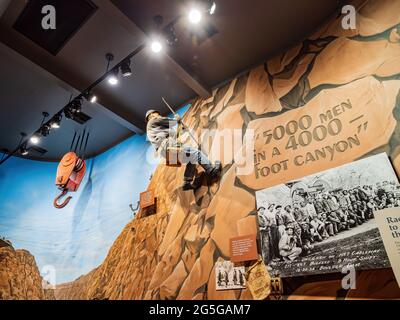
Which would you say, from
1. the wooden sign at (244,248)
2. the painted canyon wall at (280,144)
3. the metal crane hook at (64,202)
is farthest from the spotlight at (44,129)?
the wooden sign at (244,248)

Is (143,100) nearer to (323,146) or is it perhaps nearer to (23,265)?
(323,146)

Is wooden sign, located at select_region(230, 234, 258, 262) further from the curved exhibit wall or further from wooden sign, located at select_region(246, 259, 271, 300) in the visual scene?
the curved exhibit wall

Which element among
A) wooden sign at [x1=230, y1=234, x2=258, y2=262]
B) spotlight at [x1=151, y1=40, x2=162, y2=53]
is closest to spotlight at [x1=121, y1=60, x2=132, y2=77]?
spotlight at [x1=151, y1=40, x2=162, y2=53]

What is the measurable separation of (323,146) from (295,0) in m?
1.68

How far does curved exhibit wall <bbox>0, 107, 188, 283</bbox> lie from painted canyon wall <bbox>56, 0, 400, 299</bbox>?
1.90 feet

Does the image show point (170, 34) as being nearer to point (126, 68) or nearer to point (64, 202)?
point (126, 68)

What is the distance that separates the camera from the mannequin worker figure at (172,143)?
3.23 meters

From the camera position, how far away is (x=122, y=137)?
18.1 feet

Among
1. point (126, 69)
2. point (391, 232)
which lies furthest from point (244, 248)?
point (126, 69)

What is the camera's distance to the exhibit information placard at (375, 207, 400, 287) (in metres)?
1.77

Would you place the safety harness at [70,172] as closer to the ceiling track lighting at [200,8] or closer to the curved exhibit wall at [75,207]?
the curved exhibit wall at [75,207]

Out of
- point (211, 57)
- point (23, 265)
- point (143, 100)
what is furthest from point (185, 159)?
point (23, 265)

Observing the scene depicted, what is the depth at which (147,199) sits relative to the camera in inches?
159

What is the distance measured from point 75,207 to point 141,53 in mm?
3415
